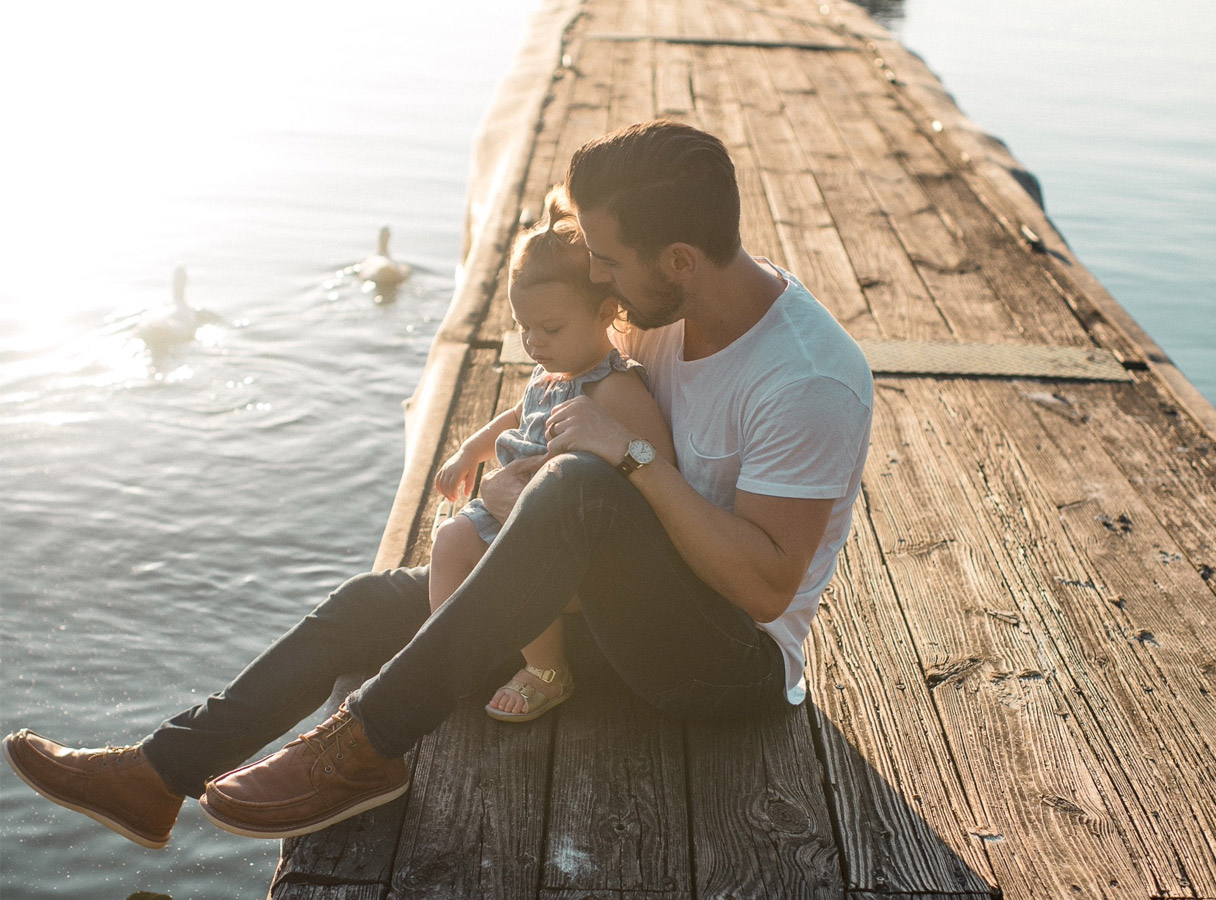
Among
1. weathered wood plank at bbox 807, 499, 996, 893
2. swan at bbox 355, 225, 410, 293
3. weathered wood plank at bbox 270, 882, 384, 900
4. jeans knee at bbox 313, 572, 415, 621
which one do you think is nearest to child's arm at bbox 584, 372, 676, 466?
jeans knee at bbox 313, 572, 415, 621

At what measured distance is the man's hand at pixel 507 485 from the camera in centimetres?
240

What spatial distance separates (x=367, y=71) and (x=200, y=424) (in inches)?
392

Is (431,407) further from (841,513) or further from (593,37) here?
(593,37)

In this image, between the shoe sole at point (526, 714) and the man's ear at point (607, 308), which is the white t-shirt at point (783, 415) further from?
the shoe sole at point (526, 714)

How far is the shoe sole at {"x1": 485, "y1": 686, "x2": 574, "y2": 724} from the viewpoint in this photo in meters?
→ 2.52

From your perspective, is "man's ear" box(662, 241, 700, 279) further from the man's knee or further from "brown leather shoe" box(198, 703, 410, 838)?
"brown leather shoe" box(198, 703, 410, 838)

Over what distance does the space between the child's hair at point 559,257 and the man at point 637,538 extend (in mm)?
116

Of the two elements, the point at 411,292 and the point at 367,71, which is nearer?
the point at 411,292

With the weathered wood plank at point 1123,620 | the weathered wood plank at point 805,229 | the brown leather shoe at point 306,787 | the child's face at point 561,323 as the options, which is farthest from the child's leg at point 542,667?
the weathered wood plank at point 805,229

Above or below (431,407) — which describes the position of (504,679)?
above

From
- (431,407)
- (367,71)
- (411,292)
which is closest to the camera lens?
(431,407)

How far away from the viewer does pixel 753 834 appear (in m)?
2.29

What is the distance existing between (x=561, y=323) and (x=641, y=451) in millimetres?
355

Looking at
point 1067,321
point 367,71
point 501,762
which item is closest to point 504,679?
point 501,762
